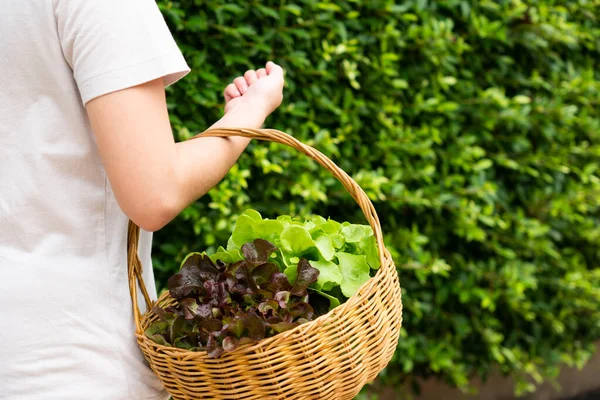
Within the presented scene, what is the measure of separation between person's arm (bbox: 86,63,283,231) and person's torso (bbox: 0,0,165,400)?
91 mm

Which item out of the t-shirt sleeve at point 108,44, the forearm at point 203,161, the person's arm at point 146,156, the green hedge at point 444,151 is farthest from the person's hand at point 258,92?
the green hedge at point 444,151

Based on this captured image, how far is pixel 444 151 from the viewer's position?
9.19ft

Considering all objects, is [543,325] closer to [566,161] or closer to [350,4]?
[566,161]

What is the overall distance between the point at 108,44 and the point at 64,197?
0.26m

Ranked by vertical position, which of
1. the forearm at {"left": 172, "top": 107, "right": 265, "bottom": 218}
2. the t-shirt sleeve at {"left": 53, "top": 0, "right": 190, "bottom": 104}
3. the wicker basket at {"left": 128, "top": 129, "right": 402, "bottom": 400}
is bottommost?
the wicker basket at {"left": 128, "top": 129, "right": 402, "bottom": 400}

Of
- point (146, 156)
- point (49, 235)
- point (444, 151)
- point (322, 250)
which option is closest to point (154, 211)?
point (146, 156)

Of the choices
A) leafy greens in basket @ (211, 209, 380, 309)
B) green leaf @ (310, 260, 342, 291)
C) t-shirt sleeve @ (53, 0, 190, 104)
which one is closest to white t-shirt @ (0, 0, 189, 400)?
t-shirt sleeve @ (53, 0, 190, 104)

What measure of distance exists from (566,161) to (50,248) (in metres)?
2.67

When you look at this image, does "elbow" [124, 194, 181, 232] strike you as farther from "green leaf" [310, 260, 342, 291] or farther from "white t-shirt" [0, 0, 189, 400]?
"green leaf" [310, 260, 342, 291]

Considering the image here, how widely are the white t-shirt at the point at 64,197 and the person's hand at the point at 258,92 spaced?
234mm

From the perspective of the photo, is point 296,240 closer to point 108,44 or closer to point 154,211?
point 154,211

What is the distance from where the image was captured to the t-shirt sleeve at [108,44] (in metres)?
0.93

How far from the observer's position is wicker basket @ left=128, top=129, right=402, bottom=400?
0.98 meters

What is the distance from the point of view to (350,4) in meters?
2.54
